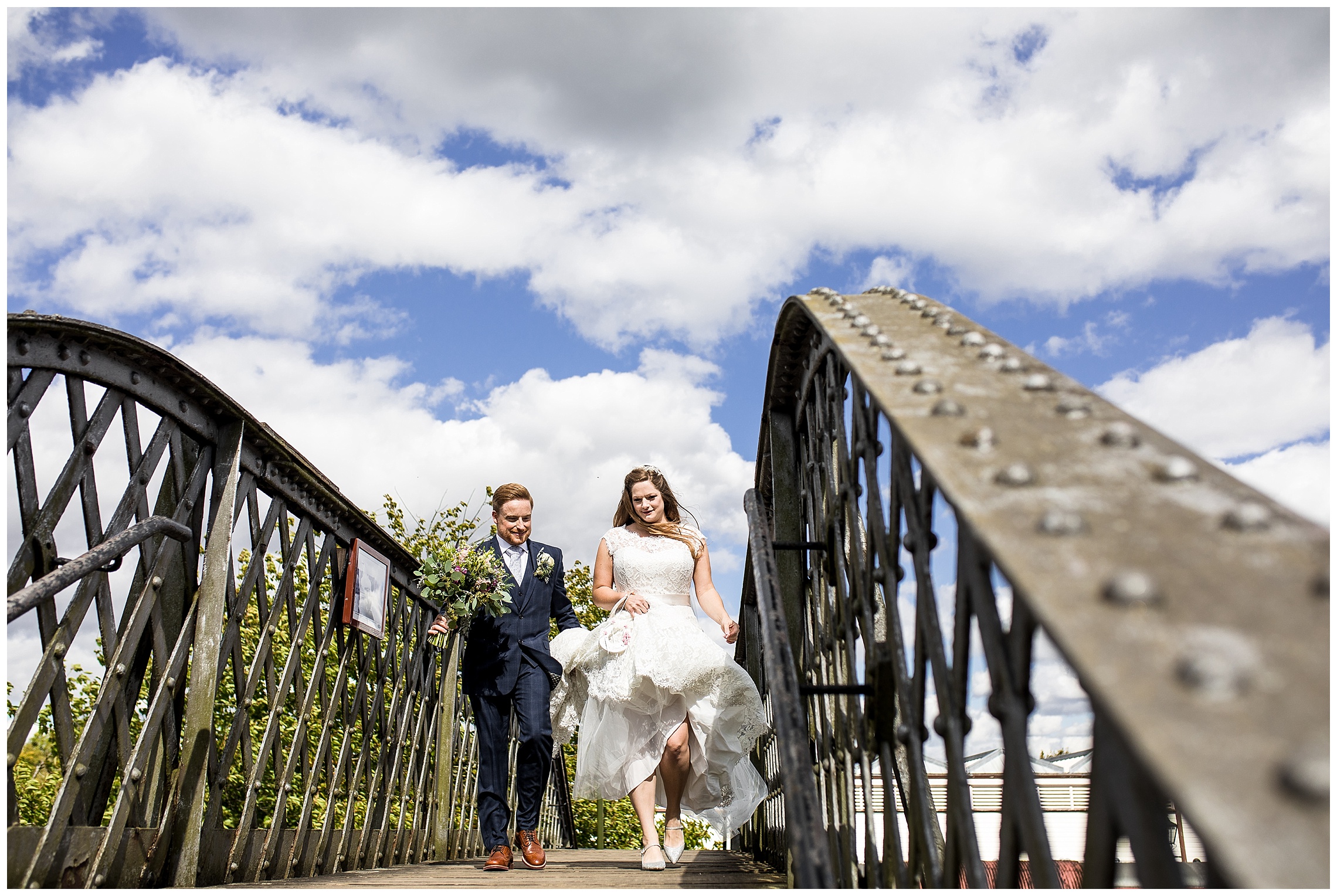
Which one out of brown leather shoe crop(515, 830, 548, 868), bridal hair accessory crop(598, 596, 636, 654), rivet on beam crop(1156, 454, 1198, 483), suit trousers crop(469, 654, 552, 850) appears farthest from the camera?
suit trousers crop(469, 654, 552, 850)

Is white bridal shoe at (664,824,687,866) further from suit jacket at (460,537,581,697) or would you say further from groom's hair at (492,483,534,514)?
groom's hair at (492,483,534,514)

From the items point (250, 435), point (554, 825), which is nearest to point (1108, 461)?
point (250, 435)

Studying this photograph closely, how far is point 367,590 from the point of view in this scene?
4645 millimetres

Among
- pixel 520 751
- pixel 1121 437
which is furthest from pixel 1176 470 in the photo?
pixel 520 751

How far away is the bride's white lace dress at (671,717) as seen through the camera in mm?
4238

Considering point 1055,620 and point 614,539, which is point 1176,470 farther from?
point 614,539

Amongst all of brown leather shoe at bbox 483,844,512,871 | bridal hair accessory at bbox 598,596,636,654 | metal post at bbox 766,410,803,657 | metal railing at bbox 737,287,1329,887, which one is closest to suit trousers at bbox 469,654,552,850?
brown leather shoe at bbox 483,844,512,871

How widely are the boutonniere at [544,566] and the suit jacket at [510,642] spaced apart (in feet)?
0.10

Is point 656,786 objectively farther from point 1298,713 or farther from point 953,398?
point 1298,713

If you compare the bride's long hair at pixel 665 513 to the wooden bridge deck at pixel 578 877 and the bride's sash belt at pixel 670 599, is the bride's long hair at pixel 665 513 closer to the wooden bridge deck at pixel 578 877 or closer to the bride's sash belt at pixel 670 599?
the bride's sash belt at pixel 670 599

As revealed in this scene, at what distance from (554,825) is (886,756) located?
27.8 feet

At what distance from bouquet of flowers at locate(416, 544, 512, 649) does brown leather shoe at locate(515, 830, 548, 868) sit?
1.02m

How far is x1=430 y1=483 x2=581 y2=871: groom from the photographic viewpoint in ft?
15.1

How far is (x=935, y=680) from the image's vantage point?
5.29ft
